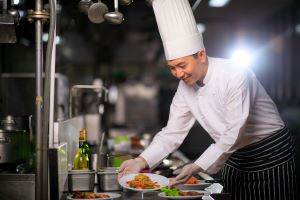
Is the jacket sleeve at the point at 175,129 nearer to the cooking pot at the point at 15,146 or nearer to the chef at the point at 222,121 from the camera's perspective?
the chef at the point at 222,121

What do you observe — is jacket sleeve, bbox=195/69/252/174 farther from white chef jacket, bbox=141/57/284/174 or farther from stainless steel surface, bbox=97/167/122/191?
stainless steel surface, bbox=97/167/122/191

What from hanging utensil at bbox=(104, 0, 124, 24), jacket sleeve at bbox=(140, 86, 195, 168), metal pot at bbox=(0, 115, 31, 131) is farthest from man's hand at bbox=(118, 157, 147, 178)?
hanging utensil at bbox=(104, 0, 124, 24)

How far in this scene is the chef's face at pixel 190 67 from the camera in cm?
301

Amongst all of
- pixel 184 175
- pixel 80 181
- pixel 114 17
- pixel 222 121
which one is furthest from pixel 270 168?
pixel 114 17

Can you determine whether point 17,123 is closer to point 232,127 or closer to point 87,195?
point 87,195

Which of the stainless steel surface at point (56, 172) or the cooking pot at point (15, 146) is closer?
the stainless steel surface at point (56, 172)

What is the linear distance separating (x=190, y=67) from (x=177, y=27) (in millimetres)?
274

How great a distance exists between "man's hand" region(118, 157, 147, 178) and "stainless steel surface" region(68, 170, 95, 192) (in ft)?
0.72

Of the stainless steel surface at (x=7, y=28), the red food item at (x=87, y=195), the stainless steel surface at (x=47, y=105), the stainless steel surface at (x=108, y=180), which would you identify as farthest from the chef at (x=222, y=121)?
the stainless steel surface at (x=7, y=28)

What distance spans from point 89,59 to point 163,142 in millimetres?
16407

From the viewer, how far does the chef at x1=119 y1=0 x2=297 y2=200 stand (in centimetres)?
298

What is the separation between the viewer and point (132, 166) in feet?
10.2

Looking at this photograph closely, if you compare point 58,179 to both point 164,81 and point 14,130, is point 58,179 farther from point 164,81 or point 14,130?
point 164,81

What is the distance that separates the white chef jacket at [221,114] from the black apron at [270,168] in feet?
0.22
